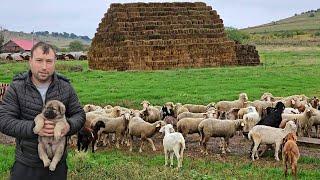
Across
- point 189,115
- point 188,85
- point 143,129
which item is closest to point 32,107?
point 143,129

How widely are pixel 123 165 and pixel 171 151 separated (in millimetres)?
1652

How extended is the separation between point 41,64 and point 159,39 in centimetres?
4130

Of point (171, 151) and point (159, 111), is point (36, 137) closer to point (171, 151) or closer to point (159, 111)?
point (171, 151)

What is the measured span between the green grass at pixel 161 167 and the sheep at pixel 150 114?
2504mm

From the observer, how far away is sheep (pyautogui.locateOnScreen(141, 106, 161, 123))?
53.8 feet

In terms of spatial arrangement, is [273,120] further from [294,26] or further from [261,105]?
[294,26]

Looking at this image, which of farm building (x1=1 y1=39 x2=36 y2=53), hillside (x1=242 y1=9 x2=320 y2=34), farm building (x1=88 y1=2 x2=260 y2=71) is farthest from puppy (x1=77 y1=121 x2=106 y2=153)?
hillside (x1=242 y1=9 x2=320 y2=34)

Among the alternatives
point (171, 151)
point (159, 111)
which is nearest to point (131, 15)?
point (159, 111)

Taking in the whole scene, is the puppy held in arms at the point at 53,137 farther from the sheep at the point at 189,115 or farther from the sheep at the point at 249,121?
the sheep at the point at 189,115

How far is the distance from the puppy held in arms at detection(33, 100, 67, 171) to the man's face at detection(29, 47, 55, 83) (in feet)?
1.01

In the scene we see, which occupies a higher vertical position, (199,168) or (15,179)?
(15,179)

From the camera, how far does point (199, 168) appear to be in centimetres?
1127

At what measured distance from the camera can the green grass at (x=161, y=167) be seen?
9.50 meters

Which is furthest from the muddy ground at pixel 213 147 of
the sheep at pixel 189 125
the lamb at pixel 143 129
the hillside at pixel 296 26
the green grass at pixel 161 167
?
the hillside at pixel 296 26
